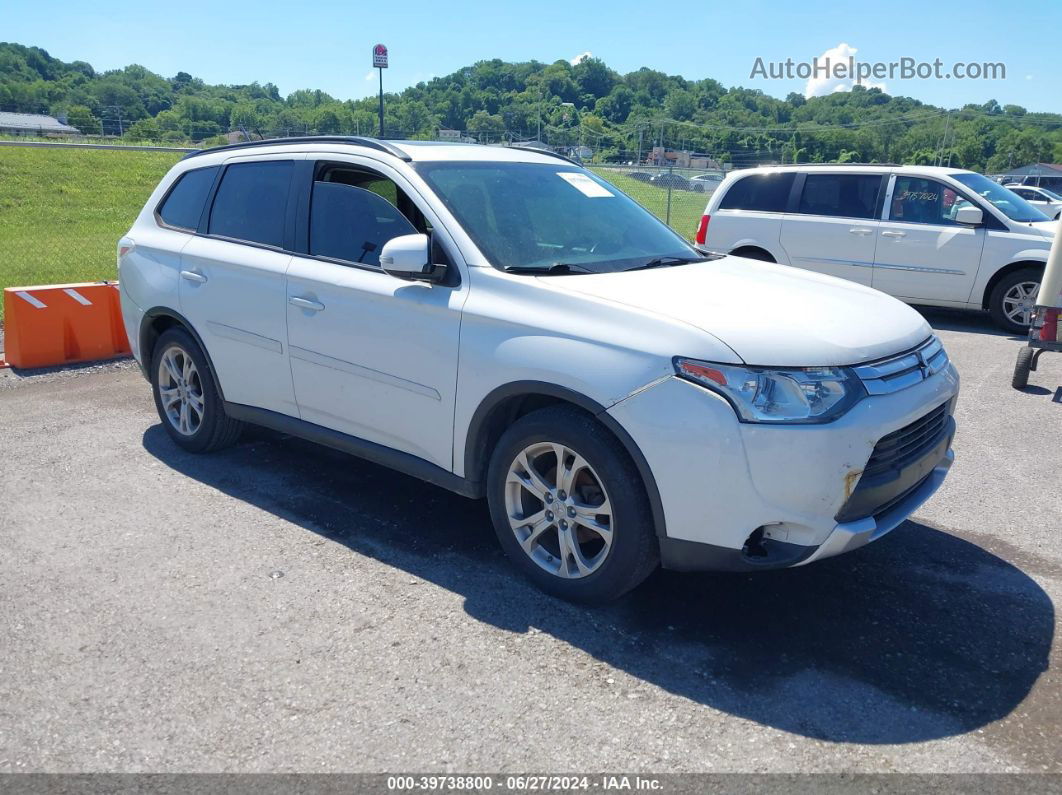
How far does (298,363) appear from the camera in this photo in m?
4.64

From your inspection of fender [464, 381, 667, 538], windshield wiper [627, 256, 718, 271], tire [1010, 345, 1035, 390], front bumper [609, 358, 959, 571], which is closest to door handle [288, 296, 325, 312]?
fender [464, 381, 667, 538]

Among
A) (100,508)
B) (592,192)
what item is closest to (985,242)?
(592,192)

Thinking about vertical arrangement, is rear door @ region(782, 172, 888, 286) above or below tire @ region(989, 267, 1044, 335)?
above

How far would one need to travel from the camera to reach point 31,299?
7.61 metres

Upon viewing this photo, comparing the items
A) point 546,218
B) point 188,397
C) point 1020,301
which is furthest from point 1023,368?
point 188,397

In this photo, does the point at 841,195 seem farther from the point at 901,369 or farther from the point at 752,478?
the point at 752,478

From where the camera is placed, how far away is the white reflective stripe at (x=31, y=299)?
24.7 ft

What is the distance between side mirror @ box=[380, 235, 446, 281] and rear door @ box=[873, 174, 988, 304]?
811cm

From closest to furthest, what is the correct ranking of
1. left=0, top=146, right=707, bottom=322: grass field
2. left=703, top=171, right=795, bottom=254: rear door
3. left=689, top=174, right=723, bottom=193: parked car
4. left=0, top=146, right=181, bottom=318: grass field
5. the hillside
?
1. left=703, top=171, right=795, bottom=254: rear door
2. left=0, top=146, right=181, bottom=318: grass field
3. left=0, top=146, right=707, bottom=322: grass field
4. left=689, top=174, right=723, bottom=193: parked car
5. the hillside

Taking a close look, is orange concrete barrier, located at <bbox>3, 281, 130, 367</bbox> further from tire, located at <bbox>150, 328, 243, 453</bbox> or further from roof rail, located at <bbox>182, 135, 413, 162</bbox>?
roof rail, located at <bbox>182, 135, 413, 162</bbox>

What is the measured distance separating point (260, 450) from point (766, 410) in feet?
→ 12.0

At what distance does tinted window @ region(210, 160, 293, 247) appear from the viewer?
16.1ft

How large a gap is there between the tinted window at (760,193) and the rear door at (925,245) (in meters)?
1.26

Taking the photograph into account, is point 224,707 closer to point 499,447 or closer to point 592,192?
point 499,447
